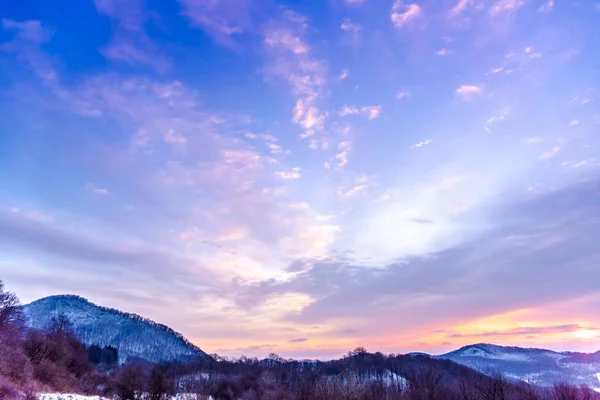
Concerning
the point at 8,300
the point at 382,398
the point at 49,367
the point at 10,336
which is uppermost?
the point at 8,300

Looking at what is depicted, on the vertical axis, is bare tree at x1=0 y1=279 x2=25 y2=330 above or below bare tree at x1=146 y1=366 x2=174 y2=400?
above

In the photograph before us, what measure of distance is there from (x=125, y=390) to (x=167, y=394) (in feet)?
19.3

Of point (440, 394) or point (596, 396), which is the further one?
point (440, 394)

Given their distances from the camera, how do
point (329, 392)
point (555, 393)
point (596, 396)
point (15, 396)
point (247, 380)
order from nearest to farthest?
point (15, 396)
point (329, 392)
point (596, 396)
point (555, 393)
point (247, 380)

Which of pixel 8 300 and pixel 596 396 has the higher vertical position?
pixel 8 300

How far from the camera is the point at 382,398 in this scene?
94500 mm

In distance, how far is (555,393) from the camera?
7894 centimetres

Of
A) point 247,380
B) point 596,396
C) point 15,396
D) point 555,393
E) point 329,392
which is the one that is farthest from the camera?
point 247,380

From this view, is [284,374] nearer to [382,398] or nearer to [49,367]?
[382,398]

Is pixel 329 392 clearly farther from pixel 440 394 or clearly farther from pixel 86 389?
pixel 440 394

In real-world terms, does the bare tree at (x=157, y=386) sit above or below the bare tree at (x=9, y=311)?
below

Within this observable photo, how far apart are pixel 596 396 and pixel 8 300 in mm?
93981

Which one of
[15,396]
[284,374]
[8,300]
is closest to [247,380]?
[284,374]

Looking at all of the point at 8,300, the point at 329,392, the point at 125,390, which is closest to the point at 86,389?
the point at 125,390
